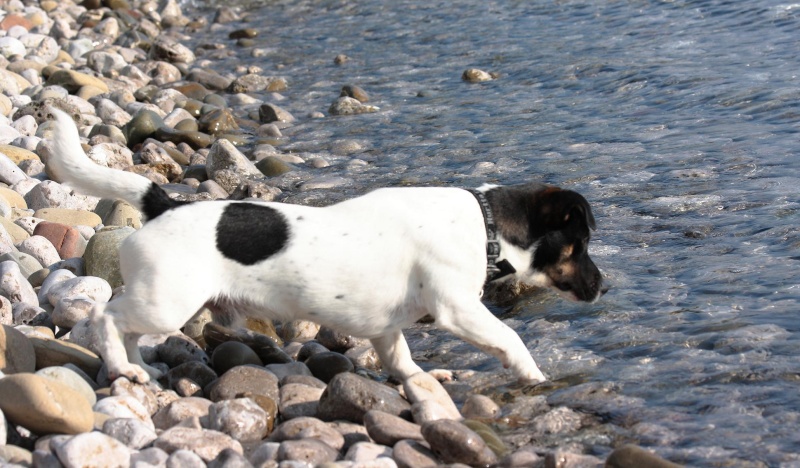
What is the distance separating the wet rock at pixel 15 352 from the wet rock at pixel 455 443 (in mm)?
2152

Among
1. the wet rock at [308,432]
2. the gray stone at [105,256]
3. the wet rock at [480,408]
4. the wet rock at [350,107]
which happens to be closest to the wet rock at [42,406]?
the wet rock at [308,432]

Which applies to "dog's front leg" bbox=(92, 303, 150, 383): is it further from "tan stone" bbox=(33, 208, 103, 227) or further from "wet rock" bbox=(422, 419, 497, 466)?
"tan stone" bbox=(33, 208, 103, 227)

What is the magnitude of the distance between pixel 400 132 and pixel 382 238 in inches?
274

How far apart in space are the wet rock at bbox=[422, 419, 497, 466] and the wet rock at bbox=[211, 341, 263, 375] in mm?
1673

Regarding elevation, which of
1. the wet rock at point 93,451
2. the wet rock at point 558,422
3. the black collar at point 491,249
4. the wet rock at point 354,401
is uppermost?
the black collar at point 491,249

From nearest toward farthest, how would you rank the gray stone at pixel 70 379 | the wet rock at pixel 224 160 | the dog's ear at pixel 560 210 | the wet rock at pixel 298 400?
the gray stone at pixel 70 379 < the wet rock at pixel 298 400 < the dog's ear at pixel 560 210 < the wet rock at pixel 224 160

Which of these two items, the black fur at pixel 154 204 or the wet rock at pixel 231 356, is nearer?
the black fur at pixel 154 204

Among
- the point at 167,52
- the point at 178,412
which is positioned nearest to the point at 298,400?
the point at 178,412

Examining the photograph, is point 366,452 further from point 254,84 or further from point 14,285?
point 254,84

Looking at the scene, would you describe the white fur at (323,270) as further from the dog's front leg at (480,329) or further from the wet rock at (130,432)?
the wet rock at (130,432)

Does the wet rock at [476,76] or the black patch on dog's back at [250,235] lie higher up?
the black patch on dog's back at [250,235]

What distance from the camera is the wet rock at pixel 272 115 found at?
13.7m

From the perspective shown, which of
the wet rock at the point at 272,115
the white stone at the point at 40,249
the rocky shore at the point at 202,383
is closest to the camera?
the rocky shore at the point at 202,383

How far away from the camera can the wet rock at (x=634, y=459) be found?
446 cm
